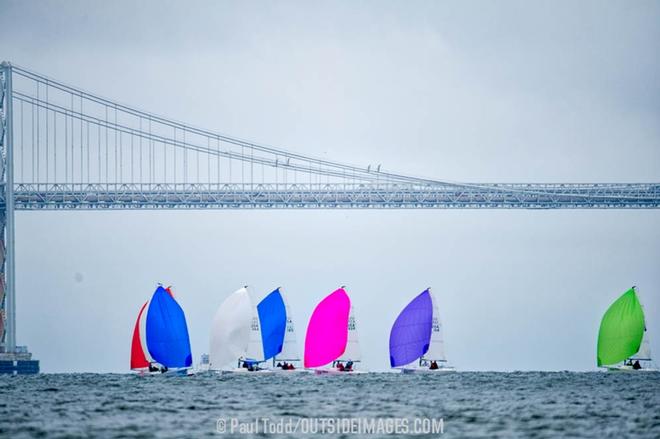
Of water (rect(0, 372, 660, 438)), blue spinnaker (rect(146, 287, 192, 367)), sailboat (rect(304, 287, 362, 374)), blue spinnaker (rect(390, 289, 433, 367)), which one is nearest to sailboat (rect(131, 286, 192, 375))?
blue spinnaker (rect(146, 287, 192, 367))

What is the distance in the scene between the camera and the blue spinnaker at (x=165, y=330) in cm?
3759

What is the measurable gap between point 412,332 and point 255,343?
3.56 metres

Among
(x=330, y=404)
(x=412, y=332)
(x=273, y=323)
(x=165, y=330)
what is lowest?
(x=330, y=404)

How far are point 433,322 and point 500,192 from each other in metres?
9.98

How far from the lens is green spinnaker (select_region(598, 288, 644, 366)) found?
40.3 m

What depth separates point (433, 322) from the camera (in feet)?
128

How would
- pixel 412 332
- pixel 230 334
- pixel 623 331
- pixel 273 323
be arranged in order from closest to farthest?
pixel 230 334
pixel 412 332
pixel 273 323
pixel 623 331

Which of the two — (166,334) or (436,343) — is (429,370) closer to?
(436,343)

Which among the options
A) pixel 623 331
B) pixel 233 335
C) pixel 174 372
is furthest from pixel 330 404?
pixel 623 331

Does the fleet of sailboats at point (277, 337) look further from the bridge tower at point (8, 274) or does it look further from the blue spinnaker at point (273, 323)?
Answer: the bridge tower at point (8, 274)

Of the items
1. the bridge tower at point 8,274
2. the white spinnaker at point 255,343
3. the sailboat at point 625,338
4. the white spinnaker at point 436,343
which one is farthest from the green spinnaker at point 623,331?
the bridge tower at point 8,274

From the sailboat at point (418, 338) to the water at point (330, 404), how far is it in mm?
450

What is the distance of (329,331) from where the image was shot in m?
38.4

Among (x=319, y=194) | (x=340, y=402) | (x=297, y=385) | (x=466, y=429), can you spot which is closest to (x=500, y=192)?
(x=319, y=194)
